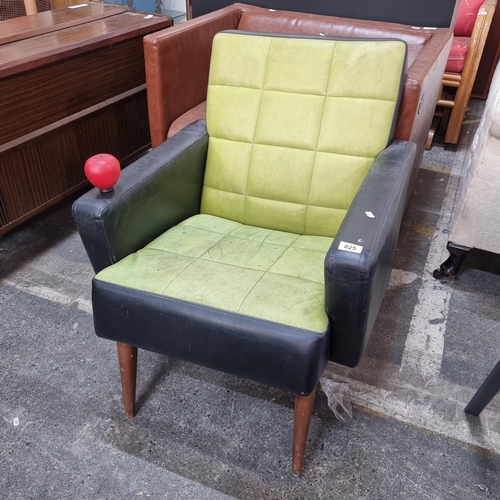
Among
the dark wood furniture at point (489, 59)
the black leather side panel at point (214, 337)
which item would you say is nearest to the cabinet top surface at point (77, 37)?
the black leather side panel at point (214, 337)

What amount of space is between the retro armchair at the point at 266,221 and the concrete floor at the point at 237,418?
0.12 metres

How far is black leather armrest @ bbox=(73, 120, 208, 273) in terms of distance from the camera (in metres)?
1.11

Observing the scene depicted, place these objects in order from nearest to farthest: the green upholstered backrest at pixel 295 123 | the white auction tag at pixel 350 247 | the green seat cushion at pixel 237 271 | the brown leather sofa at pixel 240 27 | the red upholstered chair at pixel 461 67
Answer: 1. the white auction tag at pixel 350 247
2. the green seat cushion at pixel 237 271
3. the green upholstered backrest at pixel 295 123
4. the brown leather sofa at pixel 240 27
5. the red upholstered chair at pixel 461 67

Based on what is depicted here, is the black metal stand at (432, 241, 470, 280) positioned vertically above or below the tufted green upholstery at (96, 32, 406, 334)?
below

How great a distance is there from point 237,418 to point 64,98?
1384mm

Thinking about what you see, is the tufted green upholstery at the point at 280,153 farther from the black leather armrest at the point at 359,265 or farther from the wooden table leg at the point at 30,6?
the wooden table leg at the point at 30,6

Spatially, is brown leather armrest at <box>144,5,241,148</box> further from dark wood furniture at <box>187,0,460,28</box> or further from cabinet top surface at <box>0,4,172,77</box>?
dark wood furniture at <box>187,0,460,28</box>

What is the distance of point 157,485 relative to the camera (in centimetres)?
115

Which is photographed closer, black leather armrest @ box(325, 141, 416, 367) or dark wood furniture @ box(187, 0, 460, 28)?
black leather armrest @ box(325, 141, 416, 367)

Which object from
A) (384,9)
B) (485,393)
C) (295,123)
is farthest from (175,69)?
(485,393)

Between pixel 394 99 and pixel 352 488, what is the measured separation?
99 centimetres

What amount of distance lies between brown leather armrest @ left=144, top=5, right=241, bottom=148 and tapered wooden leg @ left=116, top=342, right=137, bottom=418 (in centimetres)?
98

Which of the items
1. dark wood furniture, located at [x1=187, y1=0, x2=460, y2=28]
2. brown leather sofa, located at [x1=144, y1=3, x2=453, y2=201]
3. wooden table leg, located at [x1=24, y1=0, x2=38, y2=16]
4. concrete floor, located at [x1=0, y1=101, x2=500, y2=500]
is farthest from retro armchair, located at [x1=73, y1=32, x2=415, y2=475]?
wooden table leg, located at [x1=24, y1=0, x2=38, y2=16]

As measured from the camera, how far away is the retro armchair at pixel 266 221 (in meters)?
1.00
